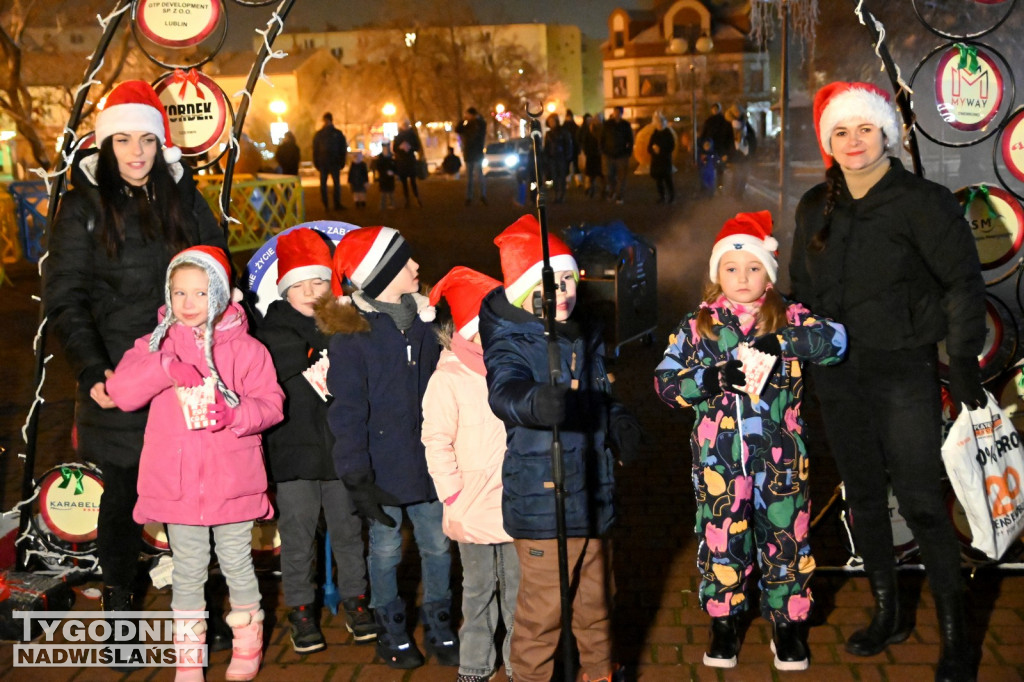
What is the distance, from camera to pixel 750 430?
4.16m

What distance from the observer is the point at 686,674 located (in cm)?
434

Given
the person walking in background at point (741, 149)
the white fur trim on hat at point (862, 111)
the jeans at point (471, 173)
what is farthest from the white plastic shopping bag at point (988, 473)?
the jeans at point (471, 173)

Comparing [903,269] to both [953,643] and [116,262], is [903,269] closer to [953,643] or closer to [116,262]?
[953,643]

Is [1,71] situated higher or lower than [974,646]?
higher

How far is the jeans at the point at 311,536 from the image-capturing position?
4.74m

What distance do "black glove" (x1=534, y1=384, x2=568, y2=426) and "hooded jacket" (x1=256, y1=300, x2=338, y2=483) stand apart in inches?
68.1

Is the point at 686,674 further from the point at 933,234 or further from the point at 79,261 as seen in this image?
the point at 79,261

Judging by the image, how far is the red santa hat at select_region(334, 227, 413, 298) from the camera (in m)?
4.39

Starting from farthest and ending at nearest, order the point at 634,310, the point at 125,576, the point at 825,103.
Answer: the point at 634,310
the point at 125,576
the point at 825,103

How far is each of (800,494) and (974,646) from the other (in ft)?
3.28

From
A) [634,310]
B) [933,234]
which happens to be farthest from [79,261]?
[634,310]

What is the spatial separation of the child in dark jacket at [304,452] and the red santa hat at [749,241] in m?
1.63

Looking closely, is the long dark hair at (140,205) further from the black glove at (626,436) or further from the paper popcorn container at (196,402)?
the black glove at (626,436)

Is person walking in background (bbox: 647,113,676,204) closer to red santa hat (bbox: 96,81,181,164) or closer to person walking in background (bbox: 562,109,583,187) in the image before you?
person walking in background (bbox: 562,109,583,187)
